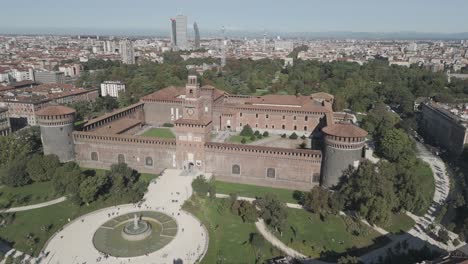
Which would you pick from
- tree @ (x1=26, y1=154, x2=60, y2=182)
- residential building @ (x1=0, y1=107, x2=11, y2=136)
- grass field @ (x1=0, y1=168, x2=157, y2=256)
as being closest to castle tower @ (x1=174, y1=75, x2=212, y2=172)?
→ grass field @ (x1=0, y1=168, x2=157, y2=256)

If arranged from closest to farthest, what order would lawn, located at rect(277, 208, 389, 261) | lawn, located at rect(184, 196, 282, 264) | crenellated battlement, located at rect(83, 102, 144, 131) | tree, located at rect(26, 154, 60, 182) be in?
lawn, located at rect(184, 196, 282, 264) → lawn, located at rect(277, 208, 389, 261) → tree, located at rect(26, 154, 60, 182) → crenellated battlement, located at rect(83, 102, 144, 131)

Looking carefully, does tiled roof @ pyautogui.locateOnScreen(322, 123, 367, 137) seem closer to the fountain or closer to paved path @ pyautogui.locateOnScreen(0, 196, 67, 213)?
the fountain

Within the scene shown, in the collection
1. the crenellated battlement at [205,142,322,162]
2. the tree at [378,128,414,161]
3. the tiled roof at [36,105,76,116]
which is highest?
the tiled roof at [36,105,76,116]

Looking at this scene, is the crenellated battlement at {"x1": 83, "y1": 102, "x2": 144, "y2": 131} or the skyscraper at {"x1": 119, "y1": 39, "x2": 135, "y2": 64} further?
the skyscraper at {"x1": 119, "y1": 39, "x2": 135, "y2": 64}

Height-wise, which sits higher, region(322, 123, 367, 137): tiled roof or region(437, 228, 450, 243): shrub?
region(322, 123, 367, 137): tiled roof

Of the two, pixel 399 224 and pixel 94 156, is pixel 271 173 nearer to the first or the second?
pixel 399 224

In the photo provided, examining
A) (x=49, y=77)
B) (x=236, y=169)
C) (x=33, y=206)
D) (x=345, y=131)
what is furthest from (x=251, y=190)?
(x=49, y=77)
